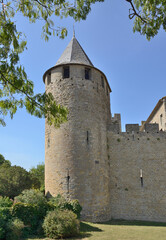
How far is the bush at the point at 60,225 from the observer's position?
32.6 ft

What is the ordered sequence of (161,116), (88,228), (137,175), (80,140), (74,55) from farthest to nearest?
(161,116), (74,55), (137,175), (80,140), (88,228)

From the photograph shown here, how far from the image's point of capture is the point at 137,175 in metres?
16.9

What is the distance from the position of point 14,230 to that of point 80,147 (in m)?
6.79

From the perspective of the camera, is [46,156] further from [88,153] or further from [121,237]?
[121,237]

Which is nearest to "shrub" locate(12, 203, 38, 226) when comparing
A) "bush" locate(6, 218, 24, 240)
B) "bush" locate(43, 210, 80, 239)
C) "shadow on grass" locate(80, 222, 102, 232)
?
"bush" locate(6, 218, 24, 240)

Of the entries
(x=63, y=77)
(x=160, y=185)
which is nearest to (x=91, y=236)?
(x=160, y=185)

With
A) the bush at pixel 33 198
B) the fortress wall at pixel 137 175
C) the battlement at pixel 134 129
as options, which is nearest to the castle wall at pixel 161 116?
the battlement at pixel 134 129

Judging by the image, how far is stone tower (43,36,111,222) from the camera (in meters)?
14.6

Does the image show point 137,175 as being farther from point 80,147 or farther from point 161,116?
point 161,116

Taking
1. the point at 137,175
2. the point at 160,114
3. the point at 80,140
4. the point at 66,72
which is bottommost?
the point at 137,175

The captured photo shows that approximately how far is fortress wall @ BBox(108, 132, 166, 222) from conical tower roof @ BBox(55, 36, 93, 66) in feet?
19.3

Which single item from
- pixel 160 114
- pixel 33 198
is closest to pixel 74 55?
pixel 160 114

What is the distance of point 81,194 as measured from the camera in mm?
14336

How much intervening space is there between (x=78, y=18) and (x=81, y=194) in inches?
429
